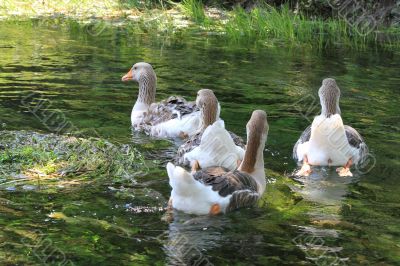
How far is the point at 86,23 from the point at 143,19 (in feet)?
6.55

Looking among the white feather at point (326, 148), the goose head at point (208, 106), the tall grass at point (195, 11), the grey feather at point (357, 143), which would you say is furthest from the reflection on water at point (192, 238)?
the tall grass at point (195, 11)

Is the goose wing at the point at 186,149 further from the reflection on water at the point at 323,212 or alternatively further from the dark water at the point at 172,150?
the reflection on water at the point at 323,212

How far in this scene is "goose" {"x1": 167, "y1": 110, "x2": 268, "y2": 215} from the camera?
7.97 meters

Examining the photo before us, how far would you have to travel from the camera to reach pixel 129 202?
845cm

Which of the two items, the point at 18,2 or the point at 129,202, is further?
the point at 18,2

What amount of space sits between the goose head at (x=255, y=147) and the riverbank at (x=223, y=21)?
1217cm

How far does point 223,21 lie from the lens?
79.9ft

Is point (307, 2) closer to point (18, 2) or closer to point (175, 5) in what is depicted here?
point (175, 5)

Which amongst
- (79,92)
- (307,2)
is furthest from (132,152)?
(307,2)

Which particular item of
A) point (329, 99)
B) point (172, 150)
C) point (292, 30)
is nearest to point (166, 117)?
point (172, 150)

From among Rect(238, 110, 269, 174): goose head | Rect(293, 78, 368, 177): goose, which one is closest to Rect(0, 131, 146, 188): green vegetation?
Rect(238, 110, 269, 174): goose head

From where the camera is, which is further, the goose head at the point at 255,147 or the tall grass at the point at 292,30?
the tall grass at the point at 292,30

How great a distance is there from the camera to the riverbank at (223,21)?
21891 millimetres

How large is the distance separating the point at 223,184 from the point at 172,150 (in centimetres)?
314
